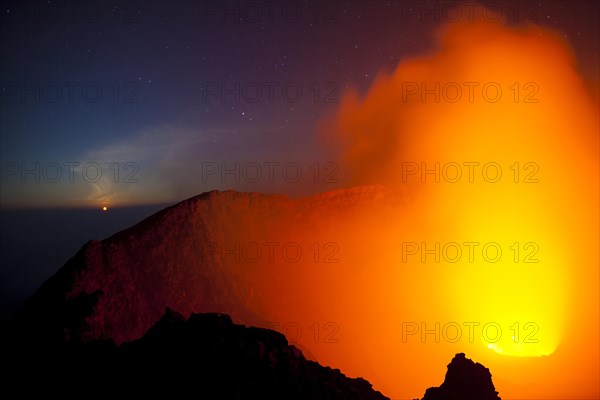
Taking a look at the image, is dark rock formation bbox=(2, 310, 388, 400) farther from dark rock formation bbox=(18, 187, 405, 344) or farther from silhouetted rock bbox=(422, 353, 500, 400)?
silhouetted rock bbox=(422, 353, 500, 400)

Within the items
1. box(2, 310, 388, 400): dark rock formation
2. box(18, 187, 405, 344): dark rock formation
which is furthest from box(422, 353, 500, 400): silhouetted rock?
box(18, 187, 405, 344): dark rock formation

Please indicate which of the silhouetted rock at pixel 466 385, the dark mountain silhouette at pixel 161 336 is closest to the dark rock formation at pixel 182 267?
the dark mountain silhouette at pixel 161 336

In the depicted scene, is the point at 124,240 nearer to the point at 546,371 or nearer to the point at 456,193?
the point at 546,371

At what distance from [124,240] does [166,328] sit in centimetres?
2958

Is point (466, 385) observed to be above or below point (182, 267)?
below

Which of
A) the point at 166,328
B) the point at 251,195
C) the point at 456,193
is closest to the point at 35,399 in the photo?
the point at 166,328

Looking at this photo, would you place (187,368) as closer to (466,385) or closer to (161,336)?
(161,336)

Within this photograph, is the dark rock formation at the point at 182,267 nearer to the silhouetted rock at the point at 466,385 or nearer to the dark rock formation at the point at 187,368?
the dark rock formation at the point at 187,368

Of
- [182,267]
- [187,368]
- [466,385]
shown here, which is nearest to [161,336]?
[187,368]

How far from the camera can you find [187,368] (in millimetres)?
14156

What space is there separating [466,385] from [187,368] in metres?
11.7

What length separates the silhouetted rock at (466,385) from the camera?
58.5ft

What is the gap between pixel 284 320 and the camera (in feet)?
172

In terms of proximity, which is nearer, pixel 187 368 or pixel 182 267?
pixel 187 368
